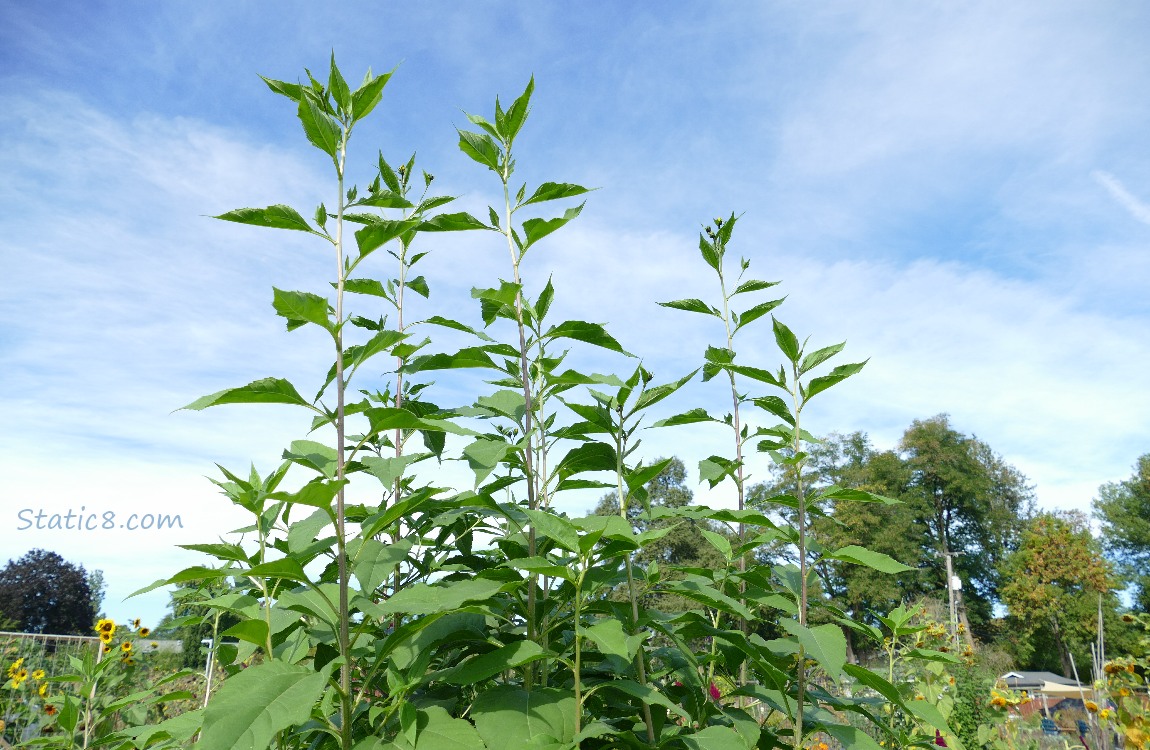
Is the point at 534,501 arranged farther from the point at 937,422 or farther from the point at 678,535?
the point at 937,422

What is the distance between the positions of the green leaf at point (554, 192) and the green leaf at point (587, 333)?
0.40 m

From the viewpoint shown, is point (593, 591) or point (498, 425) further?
point (498, 425)

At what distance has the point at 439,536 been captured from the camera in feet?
6.79

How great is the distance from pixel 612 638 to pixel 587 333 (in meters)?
0.81

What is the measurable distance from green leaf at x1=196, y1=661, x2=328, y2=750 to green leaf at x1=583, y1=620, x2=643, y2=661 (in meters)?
0.50

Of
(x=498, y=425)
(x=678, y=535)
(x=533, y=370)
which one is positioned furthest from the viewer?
(x=678, y=535)

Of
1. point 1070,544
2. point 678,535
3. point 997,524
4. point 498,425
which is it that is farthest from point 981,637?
point 498,425

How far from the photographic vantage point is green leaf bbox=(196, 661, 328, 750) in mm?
1181

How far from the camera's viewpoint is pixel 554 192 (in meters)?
2.04

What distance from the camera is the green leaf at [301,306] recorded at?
1.36m

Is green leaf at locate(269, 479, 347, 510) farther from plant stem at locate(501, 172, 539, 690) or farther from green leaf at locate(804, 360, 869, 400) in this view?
green leaf at locate(804, 360, 869, 400)

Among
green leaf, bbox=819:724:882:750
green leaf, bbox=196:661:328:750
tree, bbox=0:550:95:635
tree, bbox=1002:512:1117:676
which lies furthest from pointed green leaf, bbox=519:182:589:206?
tree, bbox=1002:512:1117:676

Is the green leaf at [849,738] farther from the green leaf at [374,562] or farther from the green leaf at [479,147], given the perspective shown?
the green leaf at [479,147]

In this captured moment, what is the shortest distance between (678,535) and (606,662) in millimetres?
34557
